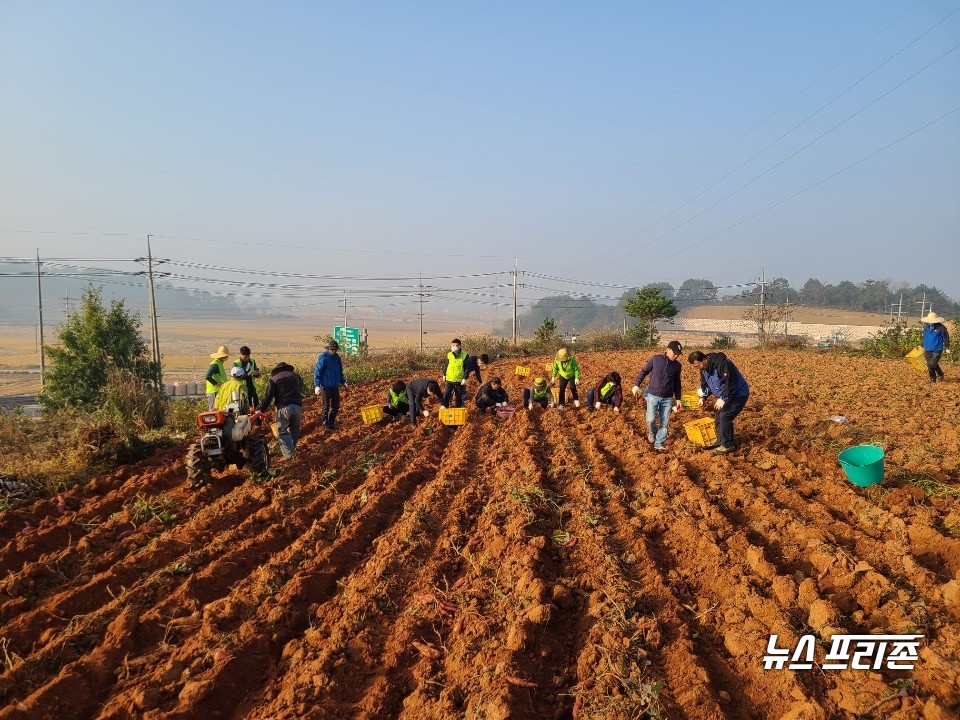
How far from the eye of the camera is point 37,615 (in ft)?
14.6

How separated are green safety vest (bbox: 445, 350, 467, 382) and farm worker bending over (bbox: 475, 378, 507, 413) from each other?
81cm

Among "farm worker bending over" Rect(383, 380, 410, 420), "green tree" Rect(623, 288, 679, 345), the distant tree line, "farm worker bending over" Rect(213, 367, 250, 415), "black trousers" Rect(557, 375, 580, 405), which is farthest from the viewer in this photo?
the distant tree line

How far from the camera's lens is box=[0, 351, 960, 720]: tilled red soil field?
3.44 meters

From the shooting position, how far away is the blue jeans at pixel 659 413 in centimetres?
832

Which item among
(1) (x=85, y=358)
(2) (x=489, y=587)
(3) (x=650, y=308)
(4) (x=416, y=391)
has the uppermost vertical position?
(3) (x=650, y=308)

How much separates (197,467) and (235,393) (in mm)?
1243

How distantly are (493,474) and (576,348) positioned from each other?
73.0 feet

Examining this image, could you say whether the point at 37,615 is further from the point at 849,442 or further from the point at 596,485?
the point at 849,442

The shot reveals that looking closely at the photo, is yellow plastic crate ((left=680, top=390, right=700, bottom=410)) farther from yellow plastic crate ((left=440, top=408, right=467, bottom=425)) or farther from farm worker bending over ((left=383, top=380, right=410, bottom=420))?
farm worker bending over ((left=383, top=380, right=410, bottom=420))

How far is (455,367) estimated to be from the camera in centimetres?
1073

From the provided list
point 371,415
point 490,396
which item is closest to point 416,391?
point 371,415

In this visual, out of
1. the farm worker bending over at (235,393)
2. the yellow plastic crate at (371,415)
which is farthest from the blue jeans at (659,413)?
the farm worker bending over at (235,393)

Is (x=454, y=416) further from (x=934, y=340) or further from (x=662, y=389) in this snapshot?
(x=934, y=340)

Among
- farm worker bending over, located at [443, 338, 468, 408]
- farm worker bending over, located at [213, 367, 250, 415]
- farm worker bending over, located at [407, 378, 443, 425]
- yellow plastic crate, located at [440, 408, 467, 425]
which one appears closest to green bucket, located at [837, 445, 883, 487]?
yellow plastic crate, located at [440, 408, 467, 425]
